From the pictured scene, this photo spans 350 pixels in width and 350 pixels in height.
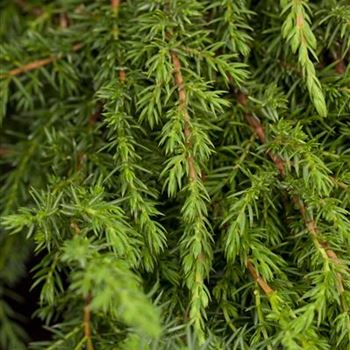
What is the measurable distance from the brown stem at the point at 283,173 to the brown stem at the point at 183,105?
123mm

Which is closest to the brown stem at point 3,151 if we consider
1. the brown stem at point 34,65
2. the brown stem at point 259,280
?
the brown stem at point 34,65

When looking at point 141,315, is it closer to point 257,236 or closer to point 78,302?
point 257,236

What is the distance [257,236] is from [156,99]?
228mm

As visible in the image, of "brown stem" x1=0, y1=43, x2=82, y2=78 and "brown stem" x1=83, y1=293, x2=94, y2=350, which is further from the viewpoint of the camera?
"brown stem" x1=0, y1=43, x2=82, y2=78

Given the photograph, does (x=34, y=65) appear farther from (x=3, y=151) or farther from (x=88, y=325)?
(x=88, y=325)

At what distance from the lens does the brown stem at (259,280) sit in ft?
2.61

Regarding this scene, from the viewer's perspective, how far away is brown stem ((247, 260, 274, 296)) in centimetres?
80

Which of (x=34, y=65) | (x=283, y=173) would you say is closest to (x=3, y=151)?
(x=34, y=65)

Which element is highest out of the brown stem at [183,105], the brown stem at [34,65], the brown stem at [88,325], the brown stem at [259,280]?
the brown stem at [183,105]

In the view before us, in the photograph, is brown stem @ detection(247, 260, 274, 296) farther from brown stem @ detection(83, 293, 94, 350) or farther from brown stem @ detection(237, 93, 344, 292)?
brown stem @ detection(83, 293, 94, 350)

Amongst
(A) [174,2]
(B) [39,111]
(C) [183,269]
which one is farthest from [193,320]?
(B) [39,111]

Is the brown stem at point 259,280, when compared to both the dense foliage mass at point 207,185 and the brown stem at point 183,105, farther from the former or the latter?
the brown stem at point 183,105

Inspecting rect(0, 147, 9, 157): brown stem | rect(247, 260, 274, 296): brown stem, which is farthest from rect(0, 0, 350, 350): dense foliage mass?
rect(0, 147, 9, 157): brown stem

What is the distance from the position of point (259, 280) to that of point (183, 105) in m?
0.25
